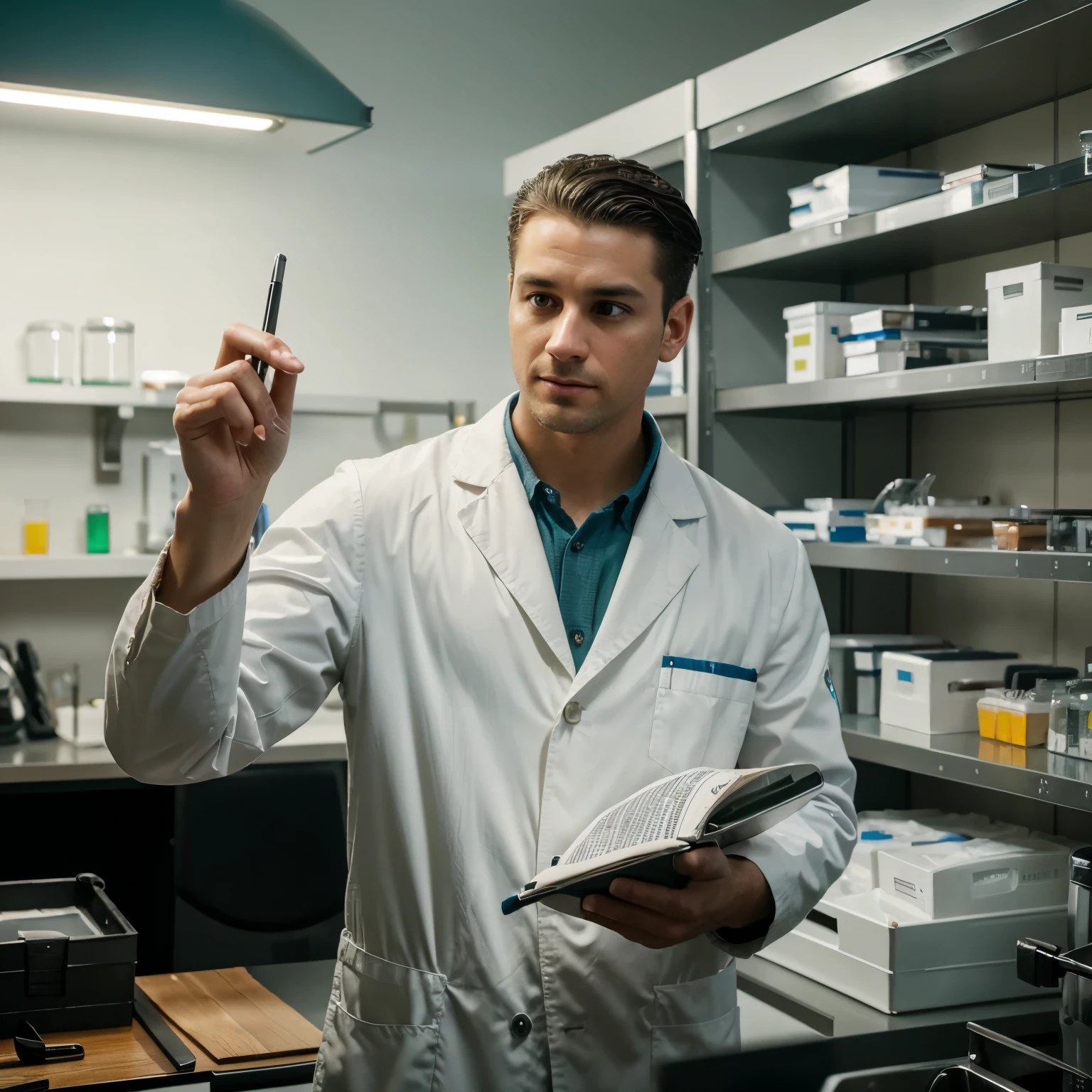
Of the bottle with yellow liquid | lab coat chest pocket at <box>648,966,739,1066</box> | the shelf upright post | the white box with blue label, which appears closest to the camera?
lab coat chest pocket at <box>648,966,739,1066</box>

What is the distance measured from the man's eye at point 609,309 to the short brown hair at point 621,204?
0.26ft

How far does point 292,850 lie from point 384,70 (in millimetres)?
2495

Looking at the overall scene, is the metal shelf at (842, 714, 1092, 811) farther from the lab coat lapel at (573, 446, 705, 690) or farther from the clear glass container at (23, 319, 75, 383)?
the clear glass container at (23, 319, 75, 383)

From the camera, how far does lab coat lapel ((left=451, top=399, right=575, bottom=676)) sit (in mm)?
1337

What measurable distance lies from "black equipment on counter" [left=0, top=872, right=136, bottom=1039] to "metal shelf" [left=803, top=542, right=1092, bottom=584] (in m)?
1.37

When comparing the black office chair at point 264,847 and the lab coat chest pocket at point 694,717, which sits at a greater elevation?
the lab coat chest pocket at point 694,717

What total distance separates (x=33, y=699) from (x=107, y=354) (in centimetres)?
100

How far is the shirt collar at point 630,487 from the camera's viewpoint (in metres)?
1.44

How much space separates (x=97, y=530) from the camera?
352 centimetres

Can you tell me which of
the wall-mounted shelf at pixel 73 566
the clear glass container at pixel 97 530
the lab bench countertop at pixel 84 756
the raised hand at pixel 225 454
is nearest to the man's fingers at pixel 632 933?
the raised hand at pixel 225 454

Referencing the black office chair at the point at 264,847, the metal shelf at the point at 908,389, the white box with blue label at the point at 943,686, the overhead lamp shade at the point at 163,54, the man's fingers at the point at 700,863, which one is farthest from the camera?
the black office chair at the point at 264,847

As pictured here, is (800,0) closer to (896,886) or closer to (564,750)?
(896,886)

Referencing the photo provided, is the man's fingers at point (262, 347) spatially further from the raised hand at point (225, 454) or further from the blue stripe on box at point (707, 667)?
the blue stripe on box at point (707, 667)

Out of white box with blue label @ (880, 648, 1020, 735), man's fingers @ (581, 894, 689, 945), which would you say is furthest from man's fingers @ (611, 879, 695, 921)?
white box with blue label @ (880, 648, 1020, 735)
